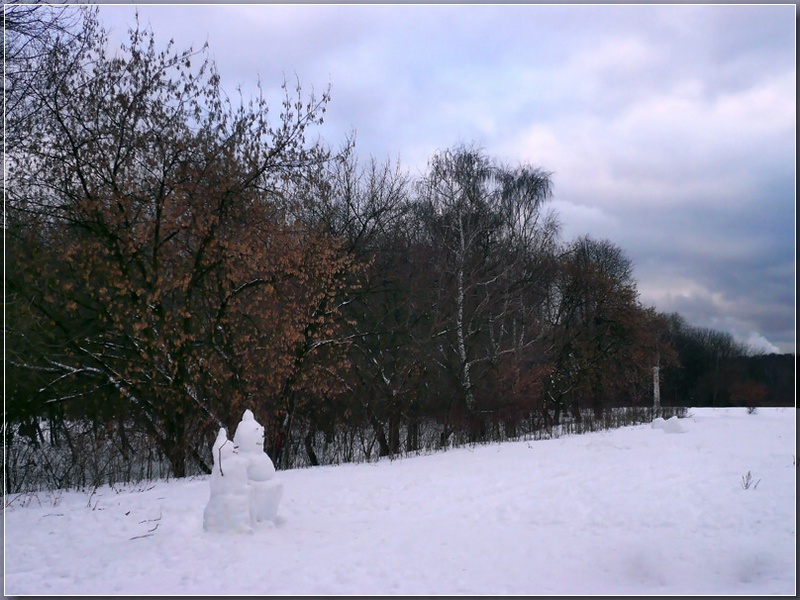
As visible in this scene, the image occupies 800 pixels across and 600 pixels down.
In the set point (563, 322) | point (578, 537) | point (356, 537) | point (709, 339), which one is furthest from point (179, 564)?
point (709, 339)

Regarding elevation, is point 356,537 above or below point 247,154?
below

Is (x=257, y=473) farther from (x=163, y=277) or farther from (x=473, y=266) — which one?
(x=473, y=266)

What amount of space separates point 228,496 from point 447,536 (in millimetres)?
2539

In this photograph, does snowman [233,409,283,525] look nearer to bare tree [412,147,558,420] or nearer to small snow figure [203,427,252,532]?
small snow figure [203,427,252,532]

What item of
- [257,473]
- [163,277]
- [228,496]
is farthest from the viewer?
[163,277]

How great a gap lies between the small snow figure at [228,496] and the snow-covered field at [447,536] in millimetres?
173

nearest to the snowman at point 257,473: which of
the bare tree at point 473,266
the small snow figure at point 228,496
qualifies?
the small snow figure at point 228,496

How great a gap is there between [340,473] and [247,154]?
7.15 metres

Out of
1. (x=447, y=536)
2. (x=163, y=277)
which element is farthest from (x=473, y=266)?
(x=447, y=536)

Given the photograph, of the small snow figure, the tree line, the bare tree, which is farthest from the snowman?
the bare tree

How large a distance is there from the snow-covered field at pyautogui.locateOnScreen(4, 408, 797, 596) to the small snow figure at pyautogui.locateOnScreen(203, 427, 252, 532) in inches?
6.8

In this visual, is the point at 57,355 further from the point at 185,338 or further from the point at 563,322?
the point at 563,322

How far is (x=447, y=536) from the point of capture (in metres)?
8.37

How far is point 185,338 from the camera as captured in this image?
14.6 metres
